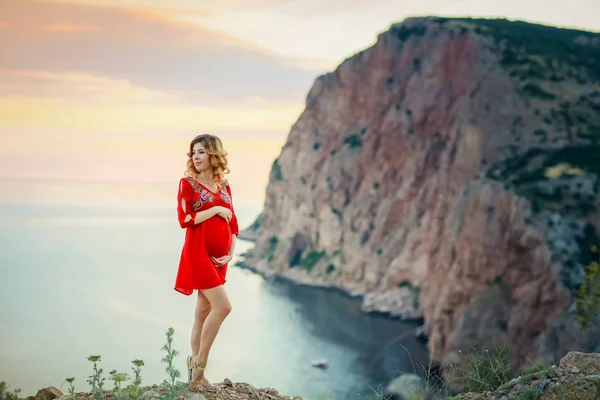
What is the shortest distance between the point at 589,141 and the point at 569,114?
4.95 m

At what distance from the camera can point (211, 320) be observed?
7410 mm

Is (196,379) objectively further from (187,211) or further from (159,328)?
(159,328)

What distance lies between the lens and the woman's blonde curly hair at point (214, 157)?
7488 millimetres

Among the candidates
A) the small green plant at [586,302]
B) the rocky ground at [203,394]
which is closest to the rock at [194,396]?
the rocky ground at [203,394]

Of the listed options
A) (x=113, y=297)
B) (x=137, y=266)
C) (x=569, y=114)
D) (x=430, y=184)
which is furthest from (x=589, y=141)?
(x=137, y=266)

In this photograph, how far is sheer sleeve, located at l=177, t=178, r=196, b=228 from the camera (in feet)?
24.1

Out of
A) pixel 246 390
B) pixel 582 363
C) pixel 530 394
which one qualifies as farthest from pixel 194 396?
pixel 582 363

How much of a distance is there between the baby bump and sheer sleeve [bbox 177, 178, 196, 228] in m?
0.19

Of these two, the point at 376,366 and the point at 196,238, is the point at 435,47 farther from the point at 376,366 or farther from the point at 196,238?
the point at 196,238

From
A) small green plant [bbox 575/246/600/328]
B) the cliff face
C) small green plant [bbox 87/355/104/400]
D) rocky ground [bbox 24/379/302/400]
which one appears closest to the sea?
the cliff face

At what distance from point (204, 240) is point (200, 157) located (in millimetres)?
930

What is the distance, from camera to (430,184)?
84750 mm

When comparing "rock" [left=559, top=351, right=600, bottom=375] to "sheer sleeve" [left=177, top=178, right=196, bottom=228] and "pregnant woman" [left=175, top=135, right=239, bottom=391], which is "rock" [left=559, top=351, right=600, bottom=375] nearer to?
"pregnant woman" [left=175, top=135, right=239, bottom=391]

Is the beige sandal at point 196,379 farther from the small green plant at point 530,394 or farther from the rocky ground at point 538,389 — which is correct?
the small green plant at point 530,394
